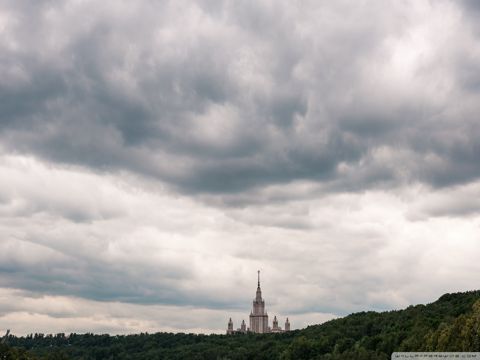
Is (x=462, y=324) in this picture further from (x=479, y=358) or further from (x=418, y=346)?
(x=479, y=358)

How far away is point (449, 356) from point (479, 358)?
379 inches

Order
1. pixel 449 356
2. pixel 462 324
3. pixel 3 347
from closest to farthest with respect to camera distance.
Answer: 1. pixel 449 356
2. pixel 462 324
3. pixel 3 347

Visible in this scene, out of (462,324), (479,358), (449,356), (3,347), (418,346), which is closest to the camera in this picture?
(479,358)

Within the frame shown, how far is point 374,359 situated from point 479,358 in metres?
67.9

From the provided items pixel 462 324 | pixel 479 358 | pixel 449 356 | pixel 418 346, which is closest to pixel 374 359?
pixel 418 346

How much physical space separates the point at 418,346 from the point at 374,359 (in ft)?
35.5

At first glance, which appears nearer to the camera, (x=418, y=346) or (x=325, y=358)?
(x=418, y=346)

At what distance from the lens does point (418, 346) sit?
15475cm

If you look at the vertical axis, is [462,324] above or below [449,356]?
above

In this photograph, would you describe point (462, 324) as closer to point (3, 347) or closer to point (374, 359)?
point (374, 359)

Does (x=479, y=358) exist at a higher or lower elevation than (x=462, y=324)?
lower

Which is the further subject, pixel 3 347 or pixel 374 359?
pixel 3 347

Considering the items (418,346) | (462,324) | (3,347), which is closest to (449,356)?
(462,324)

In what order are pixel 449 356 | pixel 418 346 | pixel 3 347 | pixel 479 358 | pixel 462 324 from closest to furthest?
pixel 479 358 < pixel 449 356 < pixel 462 324 < pixel 418 346 < pixel 3 347
